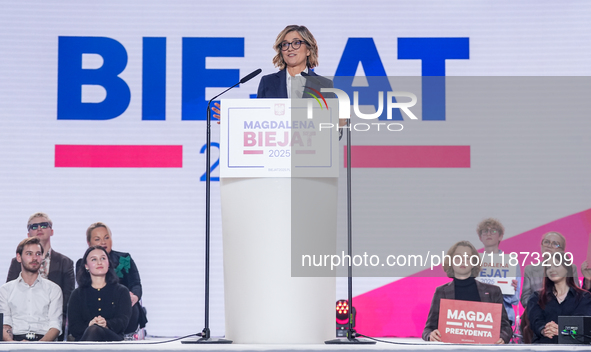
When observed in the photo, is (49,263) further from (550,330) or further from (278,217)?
(550,330)

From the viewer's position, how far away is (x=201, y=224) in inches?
179

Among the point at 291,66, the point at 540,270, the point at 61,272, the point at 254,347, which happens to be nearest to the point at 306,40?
the point at 291,66

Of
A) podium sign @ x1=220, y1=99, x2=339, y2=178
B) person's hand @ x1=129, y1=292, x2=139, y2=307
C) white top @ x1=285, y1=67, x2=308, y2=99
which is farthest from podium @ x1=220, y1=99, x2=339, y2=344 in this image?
person's hand @ x1=129, y1=292, x2=139, y2=307

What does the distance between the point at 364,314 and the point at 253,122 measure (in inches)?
114

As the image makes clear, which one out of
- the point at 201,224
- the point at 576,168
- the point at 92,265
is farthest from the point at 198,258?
the point at 576,168

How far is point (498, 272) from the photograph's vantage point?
14.0 ft

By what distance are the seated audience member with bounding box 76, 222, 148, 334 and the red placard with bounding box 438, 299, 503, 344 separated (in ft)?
7.28

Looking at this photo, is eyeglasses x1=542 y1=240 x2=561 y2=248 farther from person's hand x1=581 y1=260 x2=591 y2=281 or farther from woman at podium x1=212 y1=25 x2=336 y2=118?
woman at podium x1=212 y1=25 x2=336 y2=118

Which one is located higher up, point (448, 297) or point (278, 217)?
point (278, 217)

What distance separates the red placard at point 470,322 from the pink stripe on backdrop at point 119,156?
2.35 metres

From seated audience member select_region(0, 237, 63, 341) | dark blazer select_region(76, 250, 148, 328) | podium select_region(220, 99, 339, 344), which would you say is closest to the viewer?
podium select_region(220, 99, 339, 344)

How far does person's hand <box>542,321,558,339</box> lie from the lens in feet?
11.3

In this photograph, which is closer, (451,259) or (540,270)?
(451,259)

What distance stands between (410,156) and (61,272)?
279cm
